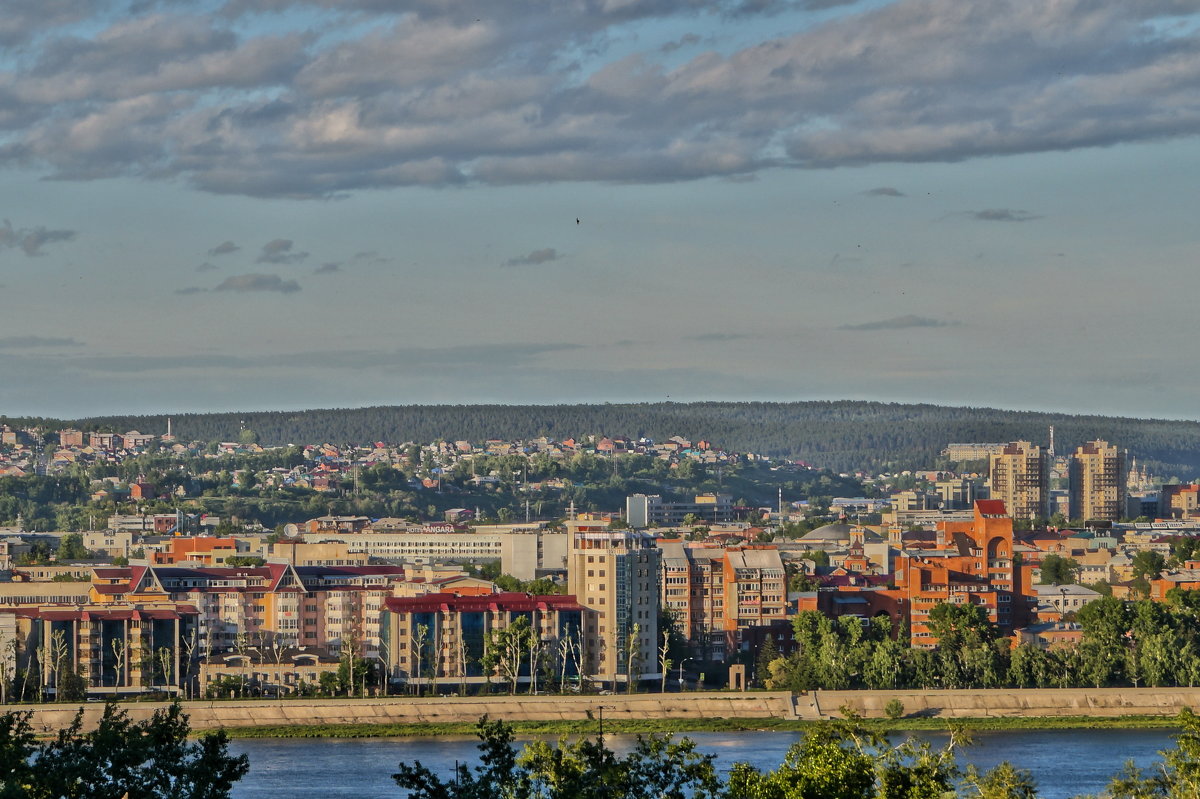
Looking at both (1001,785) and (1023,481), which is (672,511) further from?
(1001,785)

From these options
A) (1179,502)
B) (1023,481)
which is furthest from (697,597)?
(1179,502)

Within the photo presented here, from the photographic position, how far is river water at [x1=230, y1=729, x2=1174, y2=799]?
45.6m

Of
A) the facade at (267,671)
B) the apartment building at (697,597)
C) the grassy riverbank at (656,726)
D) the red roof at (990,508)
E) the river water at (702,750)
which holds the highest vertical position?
the red roof at (990,508)

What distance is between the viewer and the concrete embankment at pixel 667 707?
58.0 metres

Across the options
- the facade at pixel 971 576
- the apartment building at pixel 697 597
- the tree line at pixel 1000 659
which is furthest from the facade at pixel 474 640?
the facade at pixel 971 576

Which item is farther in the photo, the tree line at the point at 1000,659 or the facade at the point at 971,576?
the facade at the point at 971,576

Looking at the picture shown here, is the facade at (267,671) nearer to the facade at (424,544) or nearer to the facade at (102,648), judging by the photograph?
the facade at (102,648)

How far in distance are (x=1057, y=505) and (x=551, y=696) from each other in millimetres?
120160

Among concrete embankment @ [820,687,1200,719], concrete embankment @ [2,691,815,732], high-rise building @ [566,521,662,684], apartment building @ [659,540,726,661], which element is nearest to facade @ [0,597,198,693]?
concrete embankment @ [2,691,815,732]

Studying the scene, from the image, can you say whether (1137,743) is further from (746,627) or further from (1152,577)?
(1152,577)

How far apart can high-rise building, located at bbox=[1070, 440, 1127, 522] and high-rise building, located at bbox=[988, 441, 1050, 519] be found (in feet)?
6.70

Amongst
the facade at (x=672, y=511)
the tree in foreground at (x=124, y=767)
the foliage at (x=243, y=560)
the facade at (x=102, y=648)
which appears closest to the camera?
the tree in foreground at (x=124, y=767)

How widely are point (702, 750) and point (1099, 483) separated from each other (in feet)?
367

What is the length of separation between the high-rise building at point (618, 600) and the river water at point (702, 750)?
27.3ft
